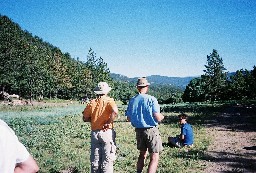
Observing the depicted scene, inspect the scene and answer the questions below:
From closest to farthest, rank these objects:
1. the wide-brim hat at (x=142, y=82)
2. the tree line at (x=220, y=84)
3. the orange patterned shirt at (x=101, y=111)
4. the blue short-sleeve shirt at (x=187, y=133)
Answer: the orange patterned shirt at (x=101, y=111)
the wide-brim hat at (x=142, y=82)
the blue short-sleeve shirt at (x=187, y=133)
the tree line at (x=220, y=84)

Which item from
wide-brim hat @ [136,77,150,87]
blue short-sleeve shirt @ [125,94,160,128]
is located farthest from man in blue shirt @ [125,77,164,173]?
wide-brim hat @ [136,77,150,87]

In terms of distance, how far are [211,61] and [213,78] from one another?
261 inches

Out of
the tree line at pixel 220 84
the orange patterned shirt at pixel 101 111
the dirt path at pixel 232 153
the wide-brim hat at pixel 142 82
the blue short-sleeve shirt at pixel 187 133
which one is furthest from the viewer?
the tree line at pixel 220 84

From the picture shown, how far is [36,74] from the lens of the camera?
77.8 meters

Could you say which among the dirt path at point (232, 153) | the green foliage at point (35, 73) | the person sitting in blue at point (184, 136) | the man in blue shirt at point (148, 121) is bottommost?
the dirt path at point (232, 153)

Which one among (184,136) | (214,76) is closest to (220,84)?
(214,76)

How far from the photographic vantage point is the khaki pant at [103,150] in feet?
23.5

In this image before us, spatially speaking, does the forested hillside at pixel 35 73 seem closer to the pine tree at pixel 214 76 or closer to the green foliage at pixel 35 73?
the green foliage at pixel 35 73

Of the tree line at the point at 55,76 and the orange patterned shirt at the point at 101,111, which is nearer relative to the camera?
the orange patterned shirt at the point at 101,111

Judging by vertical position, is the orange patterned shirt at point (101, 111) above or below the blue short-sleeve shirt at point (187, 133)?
above

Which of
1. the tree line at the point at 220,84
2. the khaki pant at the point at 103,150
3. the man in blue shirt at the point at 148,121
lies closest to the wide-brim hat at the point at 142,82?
the man in blue shirt at the point at 148,121

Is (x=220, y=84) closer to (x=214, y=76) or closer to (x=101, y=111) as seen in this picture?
(x=214, y=76)

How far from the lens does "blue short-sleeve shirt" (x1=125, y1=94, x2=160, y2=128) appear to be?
7195mm

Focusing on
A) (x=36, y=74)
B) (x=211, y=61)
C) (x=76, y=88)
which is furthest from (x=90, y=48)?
(x=211, y=61)
